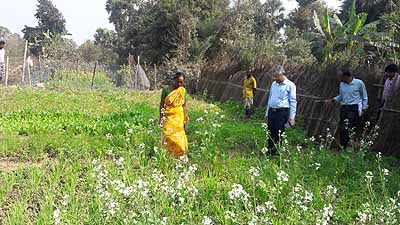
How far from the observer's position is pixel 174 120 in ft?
21.6

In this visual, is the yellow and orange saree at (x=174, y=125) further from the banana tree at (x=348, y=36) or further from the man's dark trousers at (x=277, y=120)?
the banana tree at (x=348, y=36)

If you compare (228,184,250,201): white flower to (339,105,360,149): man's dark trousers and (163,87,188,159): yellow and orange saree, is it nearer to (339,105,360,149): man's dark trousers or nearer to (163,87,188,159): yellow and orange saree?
(163,87,188,159): yellow and orange saree

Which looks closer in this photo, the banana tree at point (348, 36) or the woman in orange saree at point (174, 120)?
the woman in orange saree at point (174, 120)

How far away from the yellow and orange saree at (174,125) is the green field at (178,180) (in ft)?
0.82

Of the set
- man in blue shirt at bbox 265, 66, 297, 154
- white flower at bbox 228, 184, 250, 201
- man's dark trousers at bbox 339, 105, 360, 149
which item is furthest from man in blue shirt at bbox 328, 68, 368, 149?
white flower at bbox 228, 184, 250, 201

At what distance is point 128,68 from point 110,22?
106 ft

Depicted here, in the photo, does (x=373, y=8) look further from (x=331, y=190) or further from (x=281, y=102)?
(x=331, y=190)

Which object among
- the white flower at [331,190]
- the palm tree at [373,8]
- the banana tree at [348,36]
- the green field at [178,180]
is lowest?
the green field at [178,180]

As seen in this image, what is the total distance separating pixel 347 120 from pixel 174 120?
9.55 feet

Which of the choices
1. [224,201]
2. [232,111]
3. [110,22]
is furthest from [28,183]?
[110,22]

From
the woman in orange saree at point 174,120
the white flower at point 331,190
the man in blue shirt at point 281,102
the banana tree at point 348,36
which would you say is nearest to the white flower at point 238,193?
the white flower at point 331,190

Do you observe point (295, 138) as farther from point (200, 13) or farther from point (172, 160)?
point (200, 13)

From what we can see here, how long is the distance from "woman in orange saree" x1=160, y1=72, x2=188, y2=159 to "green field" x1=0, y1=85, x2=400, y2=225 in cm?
27

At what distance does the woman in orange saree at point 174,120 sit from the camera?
6543mm
